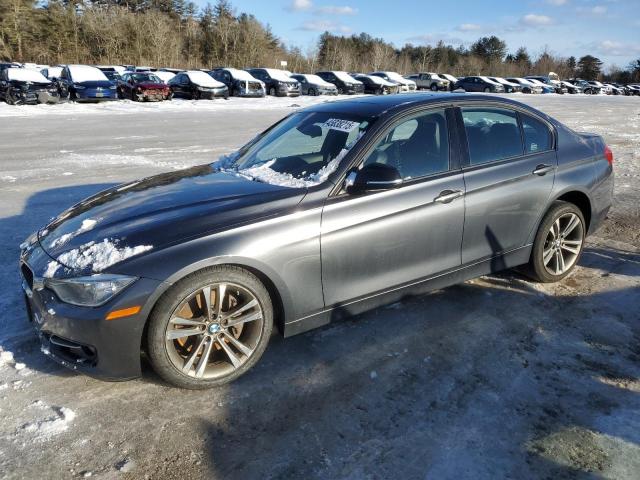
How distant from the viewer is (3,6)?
42.6 meters

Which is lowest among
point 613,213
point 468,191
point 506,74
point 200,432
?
point 200,432

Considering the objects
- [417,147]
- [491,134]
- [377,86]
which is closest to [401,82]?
[377,86]

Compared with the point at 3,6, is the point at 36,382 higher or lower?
lower

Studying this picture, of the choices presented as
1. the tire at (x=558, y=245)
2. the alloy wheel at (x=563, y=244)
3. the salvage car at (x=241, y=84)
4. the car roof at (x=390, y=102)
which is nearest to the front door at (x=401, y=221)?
the car roof at (x=390, y=102)

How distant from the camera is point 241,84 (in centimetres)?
2878

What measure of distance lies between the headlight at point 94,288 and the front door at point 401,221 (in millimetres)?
1211

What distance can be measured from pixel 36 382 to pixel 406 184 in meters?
2.68

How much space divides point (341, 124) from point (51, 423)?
2.72 meters

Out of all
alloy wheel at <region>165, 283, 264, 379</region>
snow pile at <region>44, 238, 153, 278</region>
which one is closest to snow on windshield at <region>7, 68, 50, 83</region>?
snow pile at <region>44, 238, 153, 278</region>

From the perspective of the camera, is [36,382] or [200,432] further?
[36,382]

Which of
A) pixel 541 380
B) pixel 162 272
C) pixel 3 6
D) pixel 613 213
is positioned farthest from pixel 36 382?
pixel 3 6

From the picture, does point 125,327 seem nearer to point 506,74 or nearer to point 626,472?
point 626,472

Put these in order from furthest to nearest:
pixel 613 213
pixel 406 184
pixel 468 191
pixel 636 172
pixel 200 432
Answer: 1. pixel 636 172
2. pixel 613 213
3. pixel 468 191
4. pixel 406 184
5. pixel 200 432

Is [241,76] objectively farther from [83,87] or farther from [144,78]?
[83,87]
